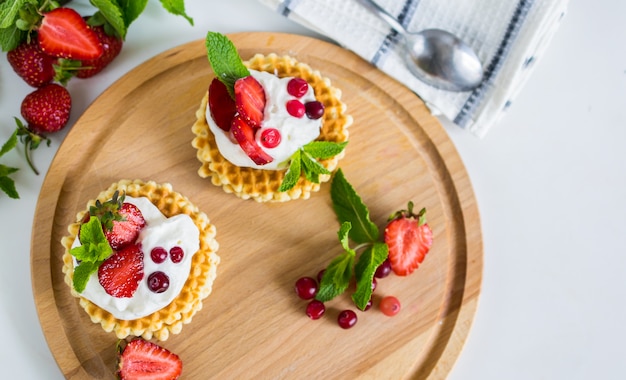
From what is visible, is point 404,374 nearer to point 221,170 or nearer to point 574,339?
point 574,339

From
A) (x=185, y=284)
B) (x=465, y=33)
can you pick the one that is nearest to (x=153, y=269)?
(x=185, y=284)

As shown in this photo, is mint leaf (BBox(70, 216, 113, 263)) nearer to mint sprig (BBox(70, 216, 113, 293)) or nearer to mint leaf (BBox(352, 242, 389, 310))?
mint sprig (BBox(70, 216, 113, 293))

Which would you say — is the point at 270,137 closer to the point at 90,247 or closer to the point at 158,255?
the point at 158,255

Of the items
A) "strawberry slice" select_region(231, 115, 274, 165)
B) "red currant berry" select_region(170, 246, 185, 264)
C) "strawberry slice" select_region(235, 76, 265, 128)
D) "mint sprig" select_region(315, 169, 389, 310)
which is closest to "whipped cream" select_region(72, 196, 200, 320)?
"red currant berry" select_region(170, 246, 185, 264)

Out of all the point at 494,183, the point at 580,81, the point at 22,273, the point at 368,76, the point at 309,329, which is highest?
the point at 580,81

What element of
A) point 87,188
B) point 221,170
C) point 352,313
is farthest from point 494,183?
point 87,188

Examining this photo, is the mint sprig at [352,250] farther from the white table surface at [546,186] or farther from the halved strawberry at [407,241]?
the white table surface at [546,186]
